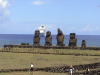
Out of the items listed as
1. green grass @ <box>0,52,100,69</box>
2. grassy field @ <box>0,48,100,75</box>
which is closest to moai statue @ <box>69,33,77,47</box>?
grassy field @ <box>0,48,100,75</box>

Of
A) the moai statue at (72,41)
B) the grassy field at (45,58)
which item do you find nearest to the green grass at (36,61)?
the grassy field at (45,58)

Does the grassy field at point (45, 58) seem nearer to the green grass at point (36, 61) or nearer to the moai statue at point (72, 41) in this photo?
the green grass at point (36, 61)

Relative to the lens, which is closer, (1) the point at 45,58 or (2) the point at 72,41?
(1) the point at 45,58

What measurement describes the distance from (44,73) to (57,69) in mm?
1613

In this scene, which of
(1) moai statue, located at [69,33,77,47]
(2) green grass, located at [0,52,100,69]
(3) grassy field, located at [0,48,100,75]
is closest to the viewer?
(2) green grass, located at [0,52,100,69]

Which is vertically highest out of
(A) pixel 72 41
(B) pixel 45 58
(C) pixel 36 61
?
(A) pixel 72 41

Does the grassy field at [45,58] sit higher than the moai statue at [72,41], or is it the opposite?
the moai statue at [72,41]

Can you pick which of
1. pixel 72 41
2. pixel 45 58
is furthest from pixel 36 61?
pixel 72 41

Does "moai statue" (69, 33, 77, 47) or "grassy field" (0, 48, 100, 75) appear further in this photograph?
"moai statue" (69, 33, 77, 47)

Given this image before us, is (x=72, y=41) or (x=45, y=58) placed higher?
(x=72, y=41)

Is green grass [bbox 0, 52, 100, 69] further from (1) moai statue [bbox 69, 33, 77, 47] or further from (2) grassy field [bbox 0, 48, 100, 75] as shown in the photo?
(1) moai statue [bbox 69, 33, 77, 47]

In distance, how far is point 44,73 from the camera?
2892 centimetres

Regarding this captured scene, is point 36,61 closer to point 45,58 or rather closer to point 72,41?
point 45,58

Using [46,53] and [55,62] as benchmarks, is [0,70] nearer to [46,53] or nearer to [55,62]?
[55,62]
